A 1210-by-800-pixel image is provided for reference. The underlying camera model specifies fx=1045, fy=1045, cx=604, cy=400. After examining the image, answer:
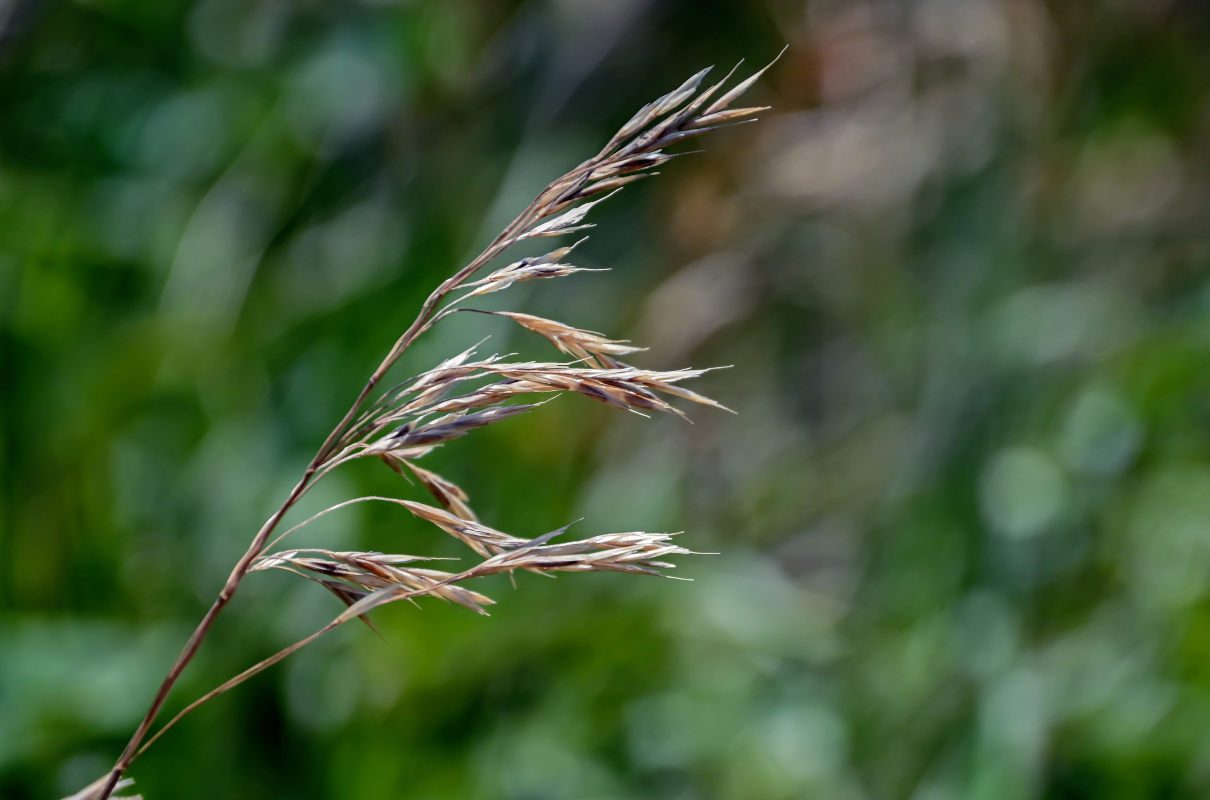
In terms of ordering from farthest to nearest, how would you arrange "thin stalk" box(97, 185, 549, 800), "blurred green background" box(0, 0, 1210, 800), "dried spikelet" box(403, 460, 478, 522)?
1. "blurred green background" box(0, 0, 1210, 800)
2. "dried spikelet" box(403, 460, 478, 522)
3. "thin stalk" box(97, 185, 549, 800)

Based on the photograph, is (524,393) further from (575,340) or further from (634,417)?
(634,417)

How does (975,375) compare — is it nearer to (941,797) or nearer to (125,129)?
(941,797)

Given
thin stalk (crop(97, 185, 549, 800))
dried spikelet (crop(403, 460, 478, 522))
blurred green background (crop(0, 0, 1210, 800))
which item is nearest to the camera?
thin stalk (crop(97, 185, 549, 800))

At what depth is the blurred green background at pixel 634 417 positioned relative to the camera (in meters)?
1.16

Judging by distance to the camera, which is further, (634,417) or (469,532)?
(634,417)

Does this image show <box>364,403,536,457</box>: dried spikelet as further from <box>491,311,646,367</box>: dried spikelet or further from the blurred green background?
the blurred green background

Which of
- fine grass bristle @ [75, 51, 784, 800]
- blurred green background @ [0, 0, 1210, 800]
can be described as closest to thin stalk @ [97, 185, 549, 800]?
fine grass bristle @ [75, 51, 784, 800]

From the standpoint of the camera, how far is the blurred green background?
116 cm

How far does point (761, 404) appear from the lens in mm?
1894

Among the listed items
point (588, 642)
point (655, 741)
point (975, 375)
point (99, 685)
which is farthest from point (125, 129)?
point (975, 375)

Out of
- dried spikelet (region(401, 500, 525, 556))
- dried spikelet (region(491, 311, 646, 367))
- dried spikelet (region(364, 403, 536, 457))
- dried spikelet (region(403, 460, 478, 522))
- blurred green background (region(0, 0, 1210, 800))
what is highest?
dried spikelet (region(491, 311, 646, 367))

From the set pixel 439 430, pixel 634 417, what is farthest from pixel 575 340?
pixel 634 417

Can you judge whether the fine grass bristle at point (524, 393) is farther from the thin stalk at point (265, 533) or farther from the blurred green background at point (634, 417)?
the blurred green background at point (634, 417)

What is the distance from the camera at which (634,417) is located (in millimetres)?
1634
